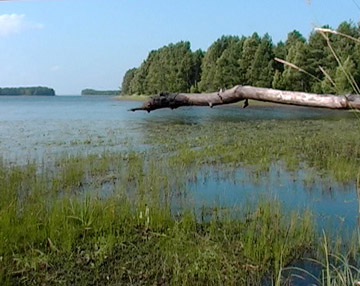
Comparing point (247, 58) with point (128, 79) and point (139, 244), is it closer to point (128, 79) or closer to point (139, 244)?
point (139, 244)

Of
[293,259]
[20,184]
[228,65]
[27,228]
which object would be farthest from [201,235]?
[228,65]

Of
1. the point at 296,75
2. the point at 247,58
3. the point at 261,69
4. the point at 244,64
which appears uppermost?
the point at 247,58

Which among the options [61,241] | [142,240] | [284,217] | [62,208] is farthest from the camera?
[284,217]

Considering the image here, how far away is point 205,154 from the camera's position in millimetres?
11070

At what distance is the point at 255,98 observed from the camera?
1381 millimetres

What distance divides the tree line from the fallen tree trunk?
29575 mm

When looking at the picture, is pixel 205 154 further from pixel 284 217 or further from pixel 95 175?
pixel 284 217

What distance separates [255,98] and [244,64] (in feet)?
169

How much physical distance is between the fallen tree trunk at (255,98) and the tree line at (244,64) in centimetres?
2957

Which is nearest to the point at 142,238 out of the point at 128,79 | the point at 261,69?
the point at 261,69

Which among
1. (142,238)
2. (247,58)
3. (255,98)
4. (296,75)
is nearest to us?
(255,98)

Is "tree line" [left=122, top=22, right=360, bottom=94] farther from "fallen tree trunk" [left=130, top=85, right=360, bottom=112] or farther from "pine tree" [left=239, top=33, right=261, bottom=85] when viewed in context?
"fallen tree trunk" [left=130, top=85, right=360, bottom=112]

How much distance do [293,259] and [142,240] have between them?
5.83 ft

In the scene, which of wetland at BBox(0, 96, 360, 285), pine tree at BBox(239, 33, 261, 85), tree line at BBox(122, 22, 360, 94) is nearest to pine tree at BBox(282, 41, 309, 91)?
tree line at BBox(122, 22, 360, 94)
